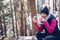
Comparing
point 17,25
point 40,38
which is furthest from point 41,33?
point 17,25

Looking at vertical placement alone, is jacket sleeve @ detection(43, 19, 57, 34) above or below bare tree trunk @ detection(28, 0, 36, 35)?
below

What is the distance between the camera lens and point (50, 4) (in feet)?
5.59

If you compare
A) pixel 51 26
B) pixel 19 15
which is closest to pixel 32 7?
pixel 19 15

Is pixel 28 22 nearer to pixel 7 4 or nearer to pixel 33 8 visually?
pixel 33 8

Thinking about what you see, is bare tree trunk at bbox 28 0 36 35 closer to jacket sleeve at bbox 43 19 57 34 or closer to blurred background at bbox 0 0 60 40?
blurred background at bbox 0 0 60 40

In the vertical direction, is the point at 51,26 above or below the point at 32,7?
below

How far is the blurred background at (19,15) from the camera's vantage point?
1.71 meters

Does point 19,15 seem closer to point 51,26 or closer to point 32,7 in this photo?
point 32,7

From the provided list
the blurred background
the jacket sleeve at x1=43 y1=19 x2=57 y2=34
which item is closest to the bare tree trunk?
the blurred background

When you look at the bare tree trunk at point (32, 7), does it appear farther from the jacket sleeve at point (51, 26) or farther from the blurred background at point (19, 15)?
the jacket sleeve at point (51, 26)

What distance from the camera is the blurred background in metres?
1.71

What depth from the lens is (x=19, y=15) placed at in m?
1.73

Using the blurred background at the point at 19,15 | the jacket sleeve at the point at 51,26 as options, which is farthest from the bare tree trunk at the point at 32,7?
the jacket sleeve at the point at 51,26

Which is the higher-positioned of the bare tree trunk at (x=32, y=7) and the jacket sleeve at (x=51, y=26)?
the bare tree trunk at (x=32, y=7)
